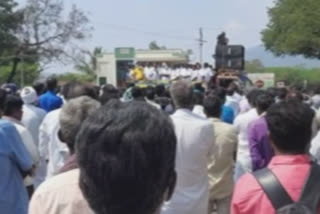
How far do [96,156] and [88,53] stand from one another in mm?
56180

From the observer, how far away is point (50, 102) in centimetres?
1050

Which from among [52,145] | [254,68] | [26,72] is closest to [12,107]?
[52,145]

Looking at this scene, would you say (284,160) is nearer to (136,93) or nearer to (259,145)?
(259,145)

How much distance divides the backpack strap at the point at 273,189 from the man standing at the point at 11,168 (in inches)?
93.8

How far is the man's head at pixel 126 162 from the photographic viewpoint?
2.19 metres

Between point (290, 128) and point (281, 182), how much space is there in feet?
1.14

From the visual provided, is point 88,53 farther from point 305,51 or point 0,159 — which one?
point 0,159

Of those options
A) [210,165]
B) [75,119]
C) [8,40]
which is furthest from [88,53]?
[75,119]

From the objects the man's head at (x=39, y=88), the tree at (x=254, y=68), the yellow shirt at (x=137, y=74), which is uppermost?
the man's head at (x=39, y=88)

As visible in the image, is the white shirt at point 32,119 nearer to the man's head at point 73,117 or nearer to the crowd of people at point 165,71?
the man's head at point 73,117

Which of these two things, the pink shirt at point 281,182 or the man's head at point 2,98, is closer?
the pink shirt at point 281,182

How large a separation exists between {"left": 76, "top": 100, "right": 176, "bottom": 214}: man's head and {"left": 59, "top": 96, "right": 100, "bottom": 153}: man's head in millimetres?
1913

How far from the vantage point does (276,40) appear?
65.9 meters

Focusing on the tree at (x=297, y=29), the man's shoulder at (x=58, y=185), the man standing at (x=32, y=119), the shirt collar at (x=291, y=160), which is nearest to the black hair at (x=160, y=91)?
the man standing at (x=32, y=119)
